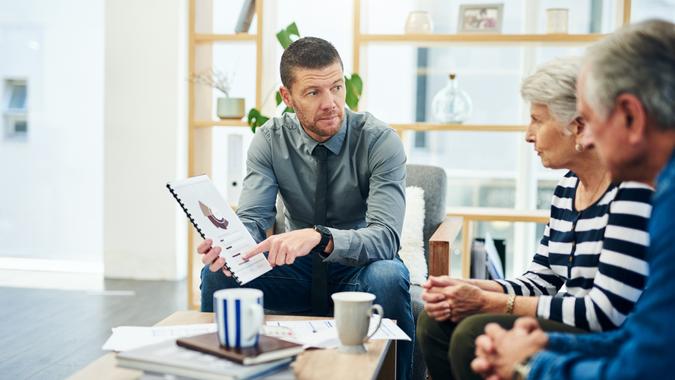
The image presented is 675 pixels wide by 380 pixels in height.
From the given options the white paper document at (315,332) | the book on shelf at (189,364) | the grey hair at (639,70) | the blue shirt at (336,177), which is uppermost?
the grey hair at (639,70)

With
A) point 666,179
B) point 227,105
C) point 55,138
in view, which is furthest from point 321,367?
point 55,138

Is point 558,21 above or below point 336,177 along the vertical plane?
above

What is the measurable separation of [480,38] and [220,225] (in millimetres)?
2191

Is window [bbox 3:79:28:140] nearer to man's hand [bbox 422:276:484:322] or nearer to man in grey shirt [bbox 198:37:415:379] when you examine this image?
man in grey shirt [bbox 198:37:415:379]

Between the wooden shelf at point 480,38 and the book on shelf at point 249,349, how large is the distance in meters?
2.58

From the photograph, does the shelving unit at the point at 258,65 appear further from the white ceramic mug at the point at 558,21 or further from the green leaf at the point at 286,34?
the green leaf at the point at 286,34

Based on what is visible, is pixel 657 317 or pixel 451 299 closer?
pixel 657 317

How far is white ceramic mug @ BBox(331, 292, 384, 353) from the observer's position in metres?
1.56

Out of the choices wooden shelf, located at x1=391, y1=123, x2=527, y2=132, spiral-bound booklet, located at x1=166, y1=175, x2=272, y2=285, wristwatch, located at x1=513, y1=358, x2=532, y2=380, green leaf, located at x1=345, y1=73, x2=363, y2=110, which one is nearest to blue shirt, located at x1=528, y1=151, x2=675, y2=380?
wristwatch, located at x1=513, y1=358, x2=532, y2=380

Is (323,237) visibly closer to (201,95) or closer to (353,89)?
(353,89)

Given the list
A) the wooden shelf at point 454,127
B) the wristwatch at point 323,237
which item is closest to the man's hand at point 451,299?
the wristwatch at point 323,237

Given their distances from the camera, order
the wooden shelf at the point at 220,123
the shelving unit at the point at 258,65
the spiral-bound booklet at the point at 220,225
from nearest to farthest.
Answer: the spiral-bound booklet at the point at 220,225, the shelving unit at the point at 258,65, the wooden shelf at the point at 220,123

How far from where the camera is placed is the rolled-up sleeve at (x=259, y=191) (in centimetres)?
247

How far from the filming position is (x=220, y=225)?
2.01 m
